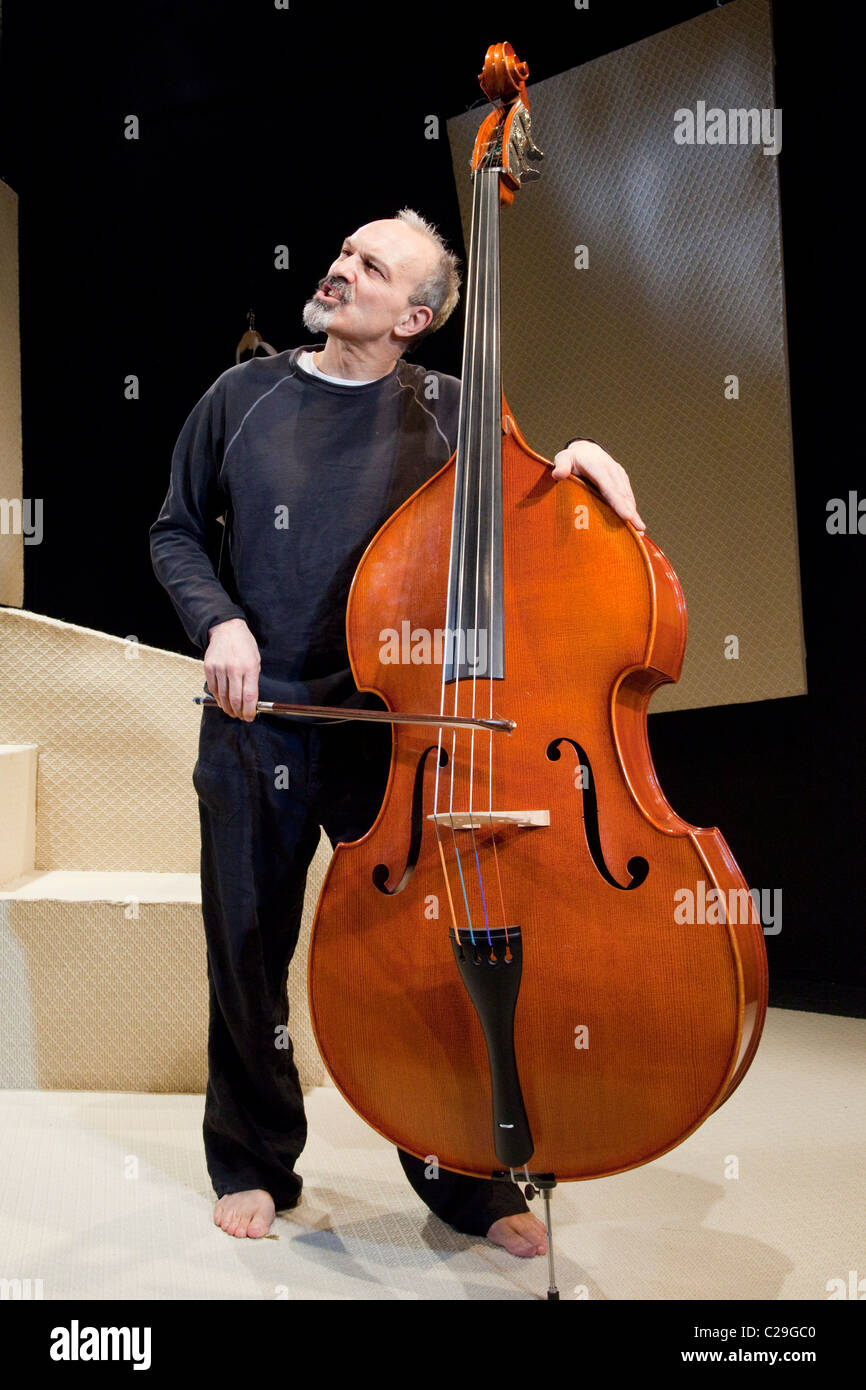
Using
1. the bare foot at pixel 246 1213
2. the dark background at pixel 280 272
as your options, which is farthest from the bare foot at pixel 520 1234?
the dark background at pixel 280 272

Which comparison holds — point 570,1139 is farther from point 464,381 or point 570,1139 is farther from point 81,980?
point 81,980

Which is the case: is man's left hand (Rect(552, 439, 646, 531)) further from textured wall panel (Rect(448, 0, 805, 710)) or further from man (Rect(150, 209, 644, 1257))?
textured wall panel (Rect(448, 0, 805, 710))

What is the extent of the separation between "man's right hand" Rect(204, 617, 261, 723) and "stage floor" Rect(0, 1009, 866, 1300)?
0.76m

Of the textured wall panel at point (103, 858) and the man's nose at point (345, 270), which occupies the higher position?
the man's nose at point (345, 270)

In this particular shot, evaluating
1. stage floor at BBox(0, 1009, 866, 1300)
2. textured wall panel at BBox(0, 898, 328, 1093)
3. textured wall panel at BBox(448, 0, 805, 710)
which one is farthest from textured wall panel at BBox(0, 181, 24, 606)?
stage floor at BBox(0, 1009, 866, 1300)

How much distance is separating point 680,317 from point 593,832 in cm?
205

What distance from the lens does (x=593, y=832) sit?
4.20 feet

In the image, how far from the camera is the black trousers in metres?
1.73

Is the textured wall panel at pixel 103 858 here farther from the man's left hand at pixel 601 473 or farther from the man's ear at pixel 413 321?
the man's left hand at pixel 601 473

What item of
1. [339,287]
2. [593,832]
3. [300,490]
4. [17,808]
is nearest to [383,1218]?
[593,832]

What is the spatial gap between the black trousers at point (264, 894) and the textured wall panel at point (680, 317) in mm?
1472

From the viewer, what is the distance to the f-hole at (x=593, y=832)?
1251 mm

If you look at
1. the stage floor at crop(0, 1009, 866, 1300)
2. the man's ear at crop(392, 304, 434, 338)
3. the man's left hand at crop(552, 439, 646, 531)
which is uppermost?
the man's ear at crop(392, 304, 434, 338)

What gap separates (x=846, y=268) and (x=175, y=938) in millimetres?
2207
